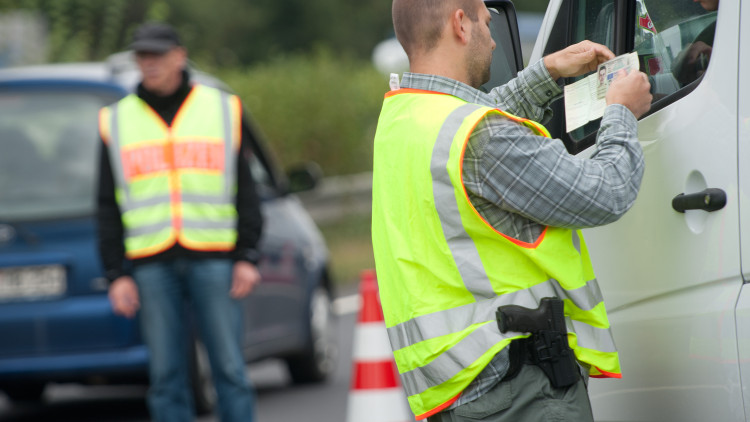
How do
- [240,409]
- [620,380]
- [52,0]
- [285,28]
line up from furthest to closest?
[285,28]
[52,0]
[240,409]
[620,380]

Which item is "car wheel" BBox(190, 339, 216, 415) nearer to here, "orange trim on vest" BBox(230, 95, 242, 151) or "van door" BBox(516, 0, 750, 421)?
"orange trim on vest" BBox(230, 95, 242, 151)

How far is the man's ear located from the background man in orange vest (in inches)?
115

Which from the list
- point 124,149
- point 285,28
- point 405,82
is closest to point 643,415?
point 405,82

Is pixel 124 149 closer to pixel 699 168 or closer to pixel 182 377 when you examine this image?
pixel 182 377

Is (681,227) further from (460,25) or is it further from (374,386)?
(374,386)

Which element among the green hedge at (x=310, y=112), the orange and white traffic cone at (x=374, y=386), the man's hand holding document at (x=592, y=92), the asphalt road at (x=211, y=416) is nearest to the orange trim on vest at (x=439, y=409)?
the man's hand holding document at (x=592, y=92)

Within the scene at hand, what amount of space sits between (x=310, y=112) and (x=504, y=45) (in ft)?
47.3

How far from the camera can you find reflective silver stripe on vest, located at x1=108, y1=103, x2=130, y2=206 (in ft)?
18.8

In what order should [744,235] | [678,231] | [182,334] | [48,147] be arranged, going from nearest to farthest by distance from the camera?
1. [744,235]
2. [678,231]
3. [182,334]
4. [48,147]

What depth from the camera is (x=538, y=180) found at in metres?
2.75

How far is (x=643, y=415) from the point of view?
3289 mm

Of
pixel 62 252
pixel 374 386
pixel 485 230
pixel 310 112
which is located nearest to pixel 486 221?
pixel 485 230

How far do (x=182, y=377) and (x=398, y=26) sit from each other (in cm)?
300

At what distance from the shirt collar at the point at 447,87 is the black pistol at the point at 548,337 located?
0.49m
